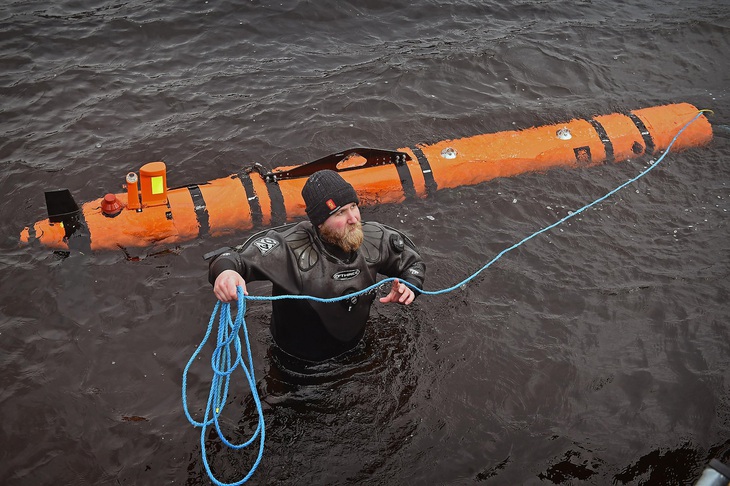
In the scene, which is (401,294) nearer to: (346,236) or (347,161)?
(346,236)

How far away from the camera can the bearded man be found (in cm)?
388

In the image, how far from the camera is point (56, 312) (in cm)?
559

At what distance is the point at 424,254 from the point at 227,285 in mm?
3299

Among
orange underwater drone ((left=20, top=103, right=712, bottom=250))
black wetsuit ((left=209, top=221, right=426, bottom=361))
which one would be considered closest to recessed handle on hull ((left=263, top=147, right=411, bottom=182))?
orange underwater drone ((left=20, top=103, right=712, bottom=250))

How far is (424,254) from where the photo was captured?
646cm

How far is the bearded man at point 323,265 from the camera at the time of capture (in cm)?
388

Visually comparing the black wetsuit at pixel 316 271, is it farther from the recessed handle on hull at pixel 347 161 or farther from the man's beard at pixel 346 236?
the recessed handle on hull at pixel 347 161

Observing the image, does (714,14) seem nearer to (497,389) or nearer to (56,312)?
(497,389)

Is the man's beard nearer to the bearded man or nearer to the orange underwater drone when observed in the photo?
the bearded man

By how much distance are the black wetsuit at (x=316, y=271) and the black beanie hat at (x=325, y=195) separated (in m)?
0.26

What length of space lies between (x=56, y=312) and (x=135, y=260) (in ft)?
2.87

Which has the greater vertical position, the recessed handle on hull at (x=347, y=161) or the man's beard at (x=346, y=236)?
the recessed handle on hull at (x=347, y=161)

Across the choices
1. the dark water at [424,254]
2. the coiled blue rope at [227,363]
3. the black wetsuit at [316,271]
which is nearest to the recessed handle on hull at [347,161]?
the dark water at [424,254]

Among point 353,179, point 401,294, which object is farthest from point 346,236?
point 353,179
